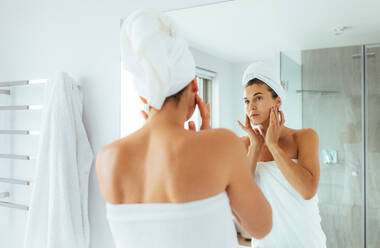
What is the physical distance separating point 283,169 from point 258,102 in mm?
218

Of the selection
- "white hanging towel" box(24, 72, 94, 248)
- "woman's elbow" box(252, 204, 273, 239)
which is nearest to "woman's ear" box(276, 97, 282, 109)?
"woman's elbow" box(252, 204, 273, 239)

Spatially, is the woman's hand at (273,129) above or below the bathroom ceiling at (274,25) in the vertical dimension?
below

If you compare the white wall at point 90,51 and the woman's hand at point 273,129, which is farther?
the white wall at point 90,51

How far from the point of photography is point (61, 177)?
1.34 m

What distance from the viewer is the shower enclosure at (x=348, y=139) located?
3.17ft

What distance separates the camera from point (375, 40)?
959 millimetres

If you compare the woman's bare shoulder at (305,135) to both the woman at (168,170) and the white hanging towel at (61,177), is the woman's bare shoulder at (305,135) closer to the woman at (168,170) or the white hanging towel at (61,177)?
the woman at (168,170)

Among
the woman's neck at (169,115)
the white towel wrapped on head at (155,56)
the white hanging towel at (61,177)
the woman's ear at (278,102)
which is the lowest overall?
the white hanging towel at (61,177)

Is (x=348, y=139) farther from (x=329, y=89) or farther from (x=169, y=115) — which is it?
(x=169, y=115)

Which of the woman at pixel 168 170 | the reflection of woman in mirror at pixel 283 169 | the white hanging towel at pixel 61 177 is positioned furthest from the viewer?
the white hanging towel at pixel 61 177

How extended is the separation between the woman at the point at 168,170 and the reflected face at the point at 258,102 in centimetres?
37

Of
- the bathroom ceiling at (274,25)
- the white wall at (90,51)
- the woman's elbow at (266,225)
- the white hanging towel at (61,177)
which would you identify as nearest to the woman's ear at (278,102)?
the bathroom ceiling at (274,25)

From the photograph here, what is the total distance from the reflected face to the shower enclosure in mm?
83

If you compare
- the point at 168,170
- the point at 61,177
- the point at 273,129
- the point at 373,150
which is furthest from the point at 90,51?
the point at 373,150
